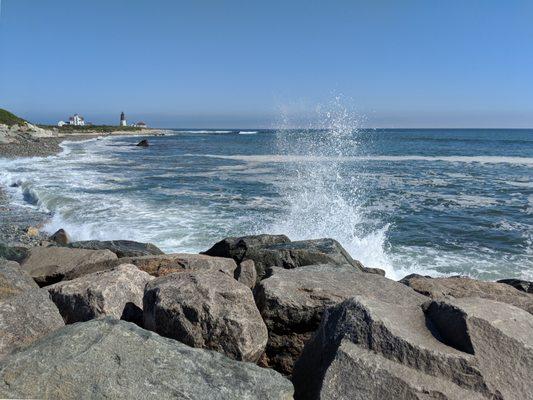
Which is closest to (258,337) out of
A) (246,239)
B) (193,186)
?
(246,239)

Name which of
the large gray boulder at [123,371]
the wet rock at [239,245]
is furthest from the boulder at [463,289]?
the large gray boulder at [123,371]

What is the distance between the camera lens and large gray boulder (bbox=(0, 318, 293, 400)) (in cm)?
262

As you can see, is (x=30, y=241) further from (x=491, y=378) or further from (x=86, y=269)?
(x=491, y=378)

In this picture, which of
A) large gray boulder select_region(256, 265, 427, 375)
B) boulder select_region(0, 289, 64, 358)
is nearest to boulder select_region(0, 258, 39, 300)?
boulder select_region(0, 289, 64, 358)

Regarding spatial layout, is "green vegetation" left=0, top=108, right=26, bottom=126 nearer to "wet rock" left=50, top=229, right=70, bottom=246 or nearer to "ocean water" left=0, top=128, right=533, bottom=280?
"ocean water" left=0, top=128, right=533, bottom=280

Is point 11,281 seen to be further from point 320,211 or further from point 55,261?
point 320,211

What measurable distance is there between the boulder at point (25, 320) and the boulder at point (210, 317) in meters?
0.72

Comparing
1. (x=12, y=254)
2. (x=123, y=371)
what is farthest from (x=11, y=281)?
(x=12, y=254)

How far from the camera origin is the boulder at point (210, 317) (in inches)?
144

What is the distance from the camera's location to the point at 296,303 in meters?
4.21

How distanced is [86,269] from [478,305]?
174 inches

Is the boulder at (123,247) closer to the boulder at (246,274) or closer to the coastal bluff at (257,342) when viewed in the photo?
the boulder at (246,274)

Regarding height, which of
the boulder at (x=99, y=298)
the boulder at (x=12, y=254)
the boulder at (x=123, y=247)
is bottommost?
the boulder at (x=123, y=247)

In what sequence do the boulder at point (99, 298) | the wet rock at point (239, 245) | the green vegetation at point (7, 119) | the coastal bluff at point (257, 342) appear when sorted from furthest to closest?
the green vegetation at point (7, 119)
the wet rock at point (239, 245)
the boulder at point (99, 298)
the coastal bluff at point (257, 342)
